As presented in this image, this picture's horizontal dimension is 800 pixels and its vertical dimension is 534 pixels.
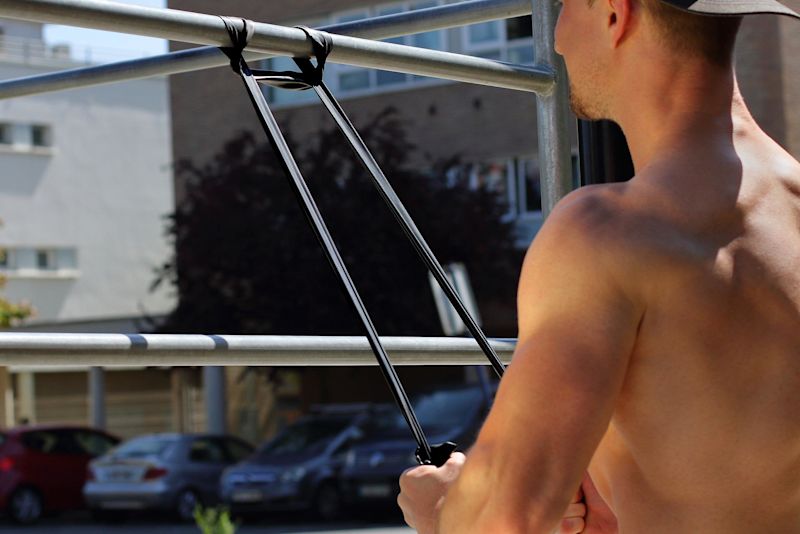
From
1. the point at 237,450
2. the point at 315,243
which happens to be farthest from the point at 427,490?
the point at 315,243

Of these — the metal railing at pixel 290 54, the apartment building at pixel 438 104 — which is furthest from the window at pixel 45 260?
the metal railing at pixel 290 54

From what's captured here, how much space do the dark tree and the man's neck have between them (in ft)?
62.7

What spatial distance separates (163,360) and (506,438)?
1.19 feet

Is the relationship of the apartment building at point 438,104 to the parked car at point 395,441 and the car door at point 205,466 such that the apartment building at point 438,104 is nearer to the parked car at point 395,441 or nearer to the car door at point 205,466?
the car door at point 205,466

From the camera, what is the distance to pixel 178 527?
1847cm

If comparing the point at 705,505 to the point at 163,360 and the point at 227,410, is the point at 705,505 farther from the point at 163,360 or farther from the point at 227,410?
the point at 227,410

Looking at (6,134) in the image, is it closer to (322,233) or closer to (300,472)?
(300,472)

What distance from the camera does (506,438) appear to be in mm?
1181

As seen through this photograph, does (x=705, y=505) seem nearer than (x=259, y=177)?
Yes

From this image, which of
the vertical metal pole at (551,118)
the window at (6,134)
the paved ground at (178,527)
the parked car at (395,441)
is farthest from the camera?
the window at (6,134)

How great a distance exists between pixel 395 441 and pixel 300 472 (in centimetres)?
140

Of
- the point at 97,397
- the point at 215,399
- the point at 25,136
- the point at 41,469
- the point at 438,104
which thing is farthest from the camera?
the point at 25,136

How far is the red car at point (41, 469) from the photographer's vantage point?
19.1m

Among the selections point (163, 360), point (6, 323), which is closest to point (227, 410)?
point (6, 323)
